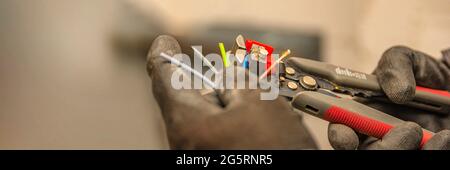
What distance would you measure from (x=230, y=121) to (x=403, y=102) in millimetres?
305

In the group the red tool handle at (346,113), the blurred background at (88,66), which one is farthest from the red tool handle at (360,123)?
the blurred background at (88,66)

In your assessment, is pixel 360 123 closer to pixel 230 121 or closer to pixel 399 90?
pixel 399 90

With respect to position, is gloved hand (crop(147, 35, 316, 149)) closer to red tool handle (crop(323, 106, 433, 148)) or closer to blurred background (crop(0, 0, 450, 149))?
red tool handle (crop(323, 106, 433, 148))

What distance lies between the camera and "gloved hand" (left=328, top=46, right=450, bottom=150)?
528mm

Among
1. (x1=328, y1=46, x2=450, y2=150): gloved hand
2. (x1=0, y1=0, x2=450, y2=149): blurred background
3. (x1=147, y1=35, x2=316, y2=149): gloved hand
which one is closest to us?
(x1=147, y1=35, x2=316, y2=149): gloved hand

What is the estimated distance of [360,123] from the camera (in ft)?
1.82

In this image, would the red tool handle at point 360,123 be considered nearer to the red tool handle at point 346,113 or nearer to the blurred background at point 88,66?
the red tool handle at point 346,113

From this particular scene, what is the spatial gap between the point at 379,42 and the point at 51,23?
0.81m

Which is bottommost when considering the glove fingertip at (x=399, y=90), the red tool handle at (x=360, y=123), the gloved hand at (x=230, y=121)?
the red tool handle at (x=360, y=123)

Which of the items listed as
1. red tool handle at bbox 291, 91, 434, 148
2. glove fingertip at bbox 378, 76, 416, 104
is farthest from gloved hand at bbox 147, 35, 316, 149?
glove fingertip at bbox 378, 76, 416, 104

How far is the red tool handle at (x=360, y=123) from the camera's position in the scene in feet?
1.78
